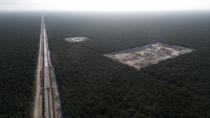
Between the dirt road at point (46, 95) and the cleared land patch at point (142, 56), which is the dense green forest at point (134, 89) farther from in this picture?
the cleared land patch at point (142, 56)

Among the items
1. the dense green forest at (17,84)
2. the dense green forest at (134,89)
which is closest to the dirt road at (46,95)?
the dense green forest at (17,84)

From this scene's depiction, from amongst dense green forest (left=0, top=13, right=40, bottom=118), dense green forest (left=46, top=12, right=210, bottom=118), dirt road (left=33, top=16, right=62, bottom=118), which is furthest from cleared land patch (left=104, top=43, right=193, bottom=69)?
dense green forest (left=0, top=13, right=40, bottom=118)

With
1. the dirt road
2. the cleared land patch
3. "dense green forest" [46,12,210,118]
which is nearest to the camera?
"dense green forest" [46,12,210,118]

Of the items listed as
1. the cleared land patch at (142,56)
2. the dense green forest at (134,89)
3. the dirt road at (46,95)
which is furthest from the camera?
the cleared land patch at (142,56)

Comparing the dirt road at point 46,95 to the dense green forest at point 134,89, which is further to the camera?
the dirt road at point 46,95

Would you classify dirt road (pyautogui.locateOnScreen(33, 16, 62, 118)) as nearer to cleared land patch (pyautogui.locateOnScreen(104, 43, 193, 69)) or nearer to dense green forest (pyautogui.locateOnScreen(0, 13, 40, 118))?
dense green forest (pyautogui.locateOnScreen(0, 13, 40, 118))

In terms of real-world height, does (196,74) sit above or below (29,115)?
above

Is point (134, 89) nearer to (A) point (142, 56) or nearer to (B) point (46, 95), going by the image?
(B) point (46, 95)

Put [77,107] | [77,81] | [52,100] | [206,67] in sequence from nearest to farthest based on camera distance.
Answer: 1. [77,107]
2. [52,100]
3. [77,81]
4. [206,67]

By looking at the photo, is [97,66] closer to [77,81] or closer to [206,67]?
[77,81]

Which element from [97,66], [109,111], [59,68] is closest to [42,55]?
[59,68]

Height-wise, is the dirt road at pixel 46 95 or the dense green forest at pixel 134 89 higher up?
the dense green forest at pixel 134 89
